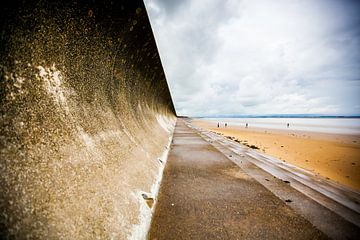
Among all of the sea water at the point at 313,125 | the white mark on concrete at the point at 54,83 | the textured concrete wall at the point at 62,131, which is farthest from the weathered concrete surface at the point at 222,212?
the sea water at the point at 313,125

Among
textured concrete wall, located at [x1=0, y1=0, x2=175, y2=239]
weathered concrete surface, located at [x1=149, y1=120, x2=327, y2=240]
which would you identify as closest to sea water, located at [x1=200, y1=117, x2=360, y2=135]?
weathered concrete surface, located at [x1=149, y1=120, x2=327, y2=240]

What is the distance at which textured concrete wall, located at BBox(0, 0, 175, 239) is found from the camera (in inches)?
35.3

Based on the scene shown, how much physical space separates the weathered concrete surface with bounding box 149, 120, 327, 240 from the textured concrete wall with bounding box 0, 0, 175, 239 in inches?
14.9

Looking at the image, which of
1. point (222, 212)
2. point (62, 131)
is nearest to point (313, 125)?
point (222, 212)

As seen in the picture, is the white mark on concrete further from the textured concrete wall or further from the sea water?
the sea water

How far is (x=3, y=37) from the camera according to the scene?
94cm

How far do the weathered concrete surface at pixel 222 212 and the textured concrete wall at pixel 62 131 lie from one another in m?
0.38

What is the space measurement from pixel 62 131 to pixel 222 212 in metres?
1.90

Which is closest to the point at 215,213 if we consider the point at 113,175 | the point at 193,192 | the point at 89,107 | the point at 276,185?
the point at 193,192

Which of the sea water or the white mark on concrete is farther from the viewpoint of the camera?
the sea water

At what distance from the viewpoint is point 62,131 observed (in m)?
1.29

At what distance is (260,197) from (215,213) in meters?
0.85

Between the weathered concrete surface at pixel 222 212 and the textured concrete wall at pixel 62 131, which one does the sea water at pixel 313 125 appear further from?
the textured concrete wall at pixel 62 131

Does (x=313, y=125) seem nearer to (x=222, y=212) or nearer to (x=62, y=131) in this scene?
(x=222, y=212)
